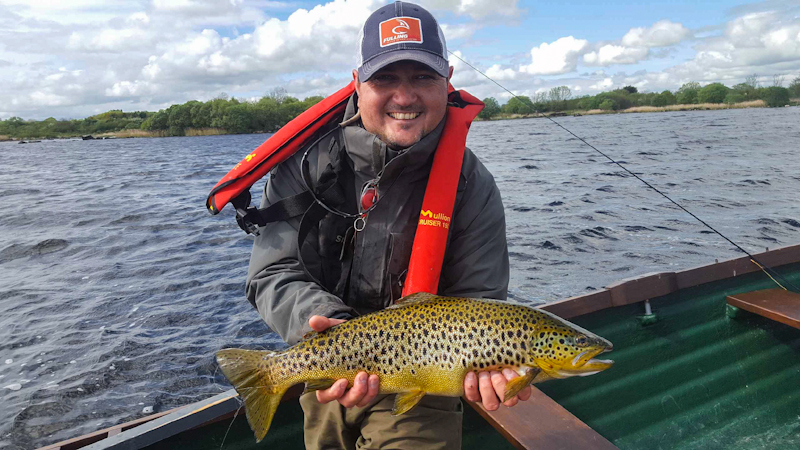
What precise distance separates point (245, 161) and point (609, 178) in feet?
76.3

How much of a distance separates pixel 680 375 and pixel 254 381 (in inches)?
188

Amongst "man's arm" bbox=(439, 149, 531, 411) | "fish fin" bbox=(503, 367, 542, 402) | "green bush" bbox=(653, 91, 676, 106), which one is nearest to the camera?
"fish fin" bbox=(503, 367, 542, 402)

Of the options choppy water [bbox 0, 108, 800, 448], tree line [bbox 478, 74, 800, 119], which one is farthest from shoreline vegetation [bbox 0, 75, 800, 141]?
choppy water [bbox 0, 108, 800, 448]

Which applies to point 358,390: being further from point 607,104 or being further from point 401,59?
point 607,104

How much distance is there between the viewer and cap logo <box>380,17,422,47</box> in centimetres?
339

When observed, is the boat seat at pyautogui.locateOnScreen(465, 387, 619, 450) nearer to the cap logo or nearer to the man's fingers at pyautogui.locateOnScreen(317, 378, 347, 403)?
the man's fingers at pyautogui.locateOnScreen(317, 378, 347, 403)

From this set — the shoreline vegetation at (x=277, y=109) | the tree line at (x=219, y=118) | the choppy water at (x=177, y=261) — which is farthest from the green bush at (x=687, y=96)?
Result: the choppy water at (x=177, y=261)

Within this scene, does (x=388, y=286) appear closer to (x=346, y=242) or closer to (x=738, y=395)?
(x=346, y=242)

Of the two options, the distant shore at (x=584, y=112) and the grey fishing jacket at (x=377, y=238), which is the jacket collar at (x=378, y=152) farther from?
the distant shore at (x=584, y=112)

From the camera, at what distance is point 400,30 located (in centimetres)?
342

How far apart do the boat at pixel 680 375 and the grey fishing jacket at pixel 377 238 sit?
1301 millimetres

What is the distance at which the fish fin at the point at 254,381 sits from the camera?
2.91 metres

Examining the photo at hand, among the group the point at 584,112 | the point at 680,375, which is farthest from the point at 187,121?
the point at 680,375

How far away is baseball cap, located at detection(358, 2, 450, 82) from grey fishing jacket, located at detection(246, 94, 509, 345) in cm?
42
